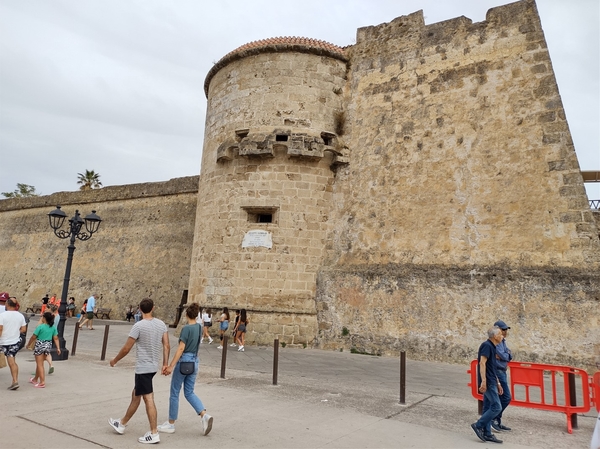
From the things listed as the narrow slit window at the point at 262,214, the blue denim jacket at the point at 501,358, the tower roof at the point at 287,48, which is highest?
the tower roof at the point at 287,48

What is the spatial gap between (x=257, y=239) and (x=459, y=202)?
5419 millimetres

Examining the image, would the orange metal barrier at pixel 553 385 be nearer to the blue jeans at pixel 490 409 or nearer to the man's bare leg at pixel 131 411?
the blue jeans at pixel 490 409

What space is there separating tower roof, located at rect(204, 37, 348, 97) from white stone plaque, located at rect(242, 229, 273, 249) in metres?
5.57

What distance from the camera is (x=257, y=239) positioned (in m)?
12.2

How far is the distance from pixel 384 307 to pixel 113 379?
644 centimetres

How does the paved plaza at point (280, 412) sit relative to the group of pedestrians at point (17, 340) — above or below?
below

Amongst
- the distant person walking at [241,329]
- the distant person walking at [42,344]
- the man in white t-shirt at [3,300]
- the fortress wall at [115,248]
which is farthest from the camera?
the fortress wall at [115,248]

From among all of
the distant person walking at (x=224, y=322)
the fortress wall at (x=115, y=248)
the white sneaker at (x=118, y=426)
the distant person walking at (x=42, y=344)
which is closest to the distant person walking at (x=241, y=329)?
the distant person walking at (x=224, y=322)

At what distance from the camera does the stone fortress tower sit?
9.38 metres

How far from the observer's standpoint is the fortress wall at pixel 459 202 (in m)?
9.16

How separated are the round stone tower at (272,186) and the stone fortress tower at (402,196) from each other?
0.14ft

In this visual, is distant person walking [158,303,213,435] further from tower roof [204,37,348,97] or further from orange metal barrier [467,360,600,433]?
tower roof [204,37,348,97]

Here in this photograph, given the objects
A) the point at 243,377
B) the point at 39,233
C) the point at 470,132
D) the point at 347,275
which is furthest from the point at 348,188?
the point at 39,233

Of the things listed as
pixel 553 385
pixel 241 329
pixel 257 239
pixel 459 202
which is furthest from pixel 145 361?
pixel 459 202
